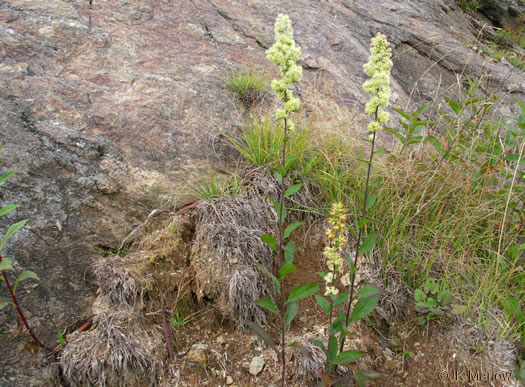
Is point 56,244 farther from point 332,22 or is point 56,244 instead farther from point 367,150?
point 332,22

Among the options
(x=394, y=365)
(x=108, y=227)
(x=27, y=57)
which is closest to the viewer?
(x=394, y=365)

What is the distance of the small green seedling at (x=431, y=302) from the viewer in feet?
7.95

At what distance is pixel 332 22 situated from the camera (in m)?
4.98

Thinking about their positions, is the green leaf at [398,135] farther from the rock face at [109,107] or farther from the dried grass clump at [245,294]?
the dried grass clump at [245,294]

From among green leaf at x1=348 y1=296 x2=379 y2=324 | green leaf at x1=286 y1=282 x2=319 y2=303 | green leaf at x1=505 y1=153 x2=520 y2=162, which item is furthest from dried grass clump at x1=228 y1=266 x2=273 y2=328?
green leaf at x1=505 y1=153 x2=520 y2=162

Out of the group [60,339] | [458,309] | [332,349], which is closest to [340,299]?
[332,349]

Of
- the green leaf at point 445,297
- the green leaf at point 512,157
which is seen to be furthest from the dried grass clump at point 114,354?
the green leaf at point 512,157

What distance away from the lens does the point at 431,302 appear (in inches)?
96.3

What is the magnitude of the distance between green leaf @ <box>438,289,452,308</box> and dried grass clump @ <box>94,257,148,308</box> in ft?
6.09

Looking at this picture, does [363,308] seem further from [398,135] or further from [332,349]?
[398,135]

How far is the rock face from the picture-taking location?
2.27 meters

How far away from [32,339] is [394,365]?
6.77ft

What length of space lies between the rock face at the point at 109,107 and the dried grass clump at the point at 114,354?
6.6 inches

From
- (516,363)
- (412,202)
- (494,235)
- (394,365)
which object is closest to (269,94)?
(412,202)
